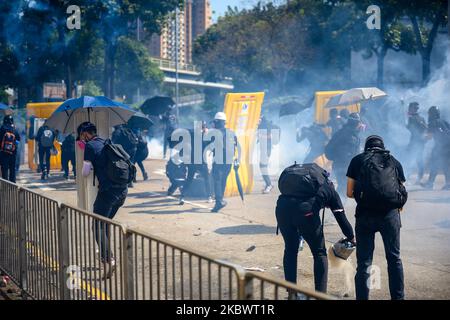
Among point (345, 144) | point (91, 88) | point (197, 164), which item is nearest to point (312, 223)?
point (345, 144)

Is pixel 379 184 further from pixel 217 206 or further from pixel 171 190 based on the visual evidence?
pixel 171 190

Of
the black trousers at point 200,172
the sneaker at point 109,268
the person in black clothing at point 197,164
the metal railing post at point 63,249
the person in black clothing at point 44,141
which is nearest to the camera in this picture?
the sneaker at point 109,268

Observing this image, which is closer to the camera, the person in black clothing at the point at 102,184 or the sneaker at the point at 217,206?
the person in black clothing at the point at 102,184

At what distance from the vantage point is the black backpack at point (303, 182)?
5.81 meters

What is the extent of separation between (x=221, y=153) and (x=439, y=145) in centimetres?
573

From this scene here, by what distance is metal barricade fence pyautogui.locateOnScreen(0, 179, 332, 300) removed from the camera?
360 centimetres

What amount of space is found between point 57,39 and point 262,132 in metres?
27.8

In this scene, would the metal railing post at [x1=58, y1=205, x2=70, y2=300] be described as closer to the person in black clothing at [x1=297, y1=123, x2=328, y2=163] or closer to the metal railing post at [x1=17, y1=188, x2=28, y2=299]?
the metal railing post at [x1=17, y1=188, x2=28, y2=299]

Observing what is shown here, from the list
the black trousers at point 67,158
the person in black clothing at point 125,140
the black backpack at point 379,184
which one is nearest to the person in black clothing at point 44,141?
the black trousers at point 67,158

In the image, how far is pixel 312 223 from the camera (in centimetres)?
583

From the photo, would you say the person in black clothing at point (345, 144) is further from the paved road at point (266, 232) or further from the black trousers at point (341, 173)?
the paved road at point (266, 232)

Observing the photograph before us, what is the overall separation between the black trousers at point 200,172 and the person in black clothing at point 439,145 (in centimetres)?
523
